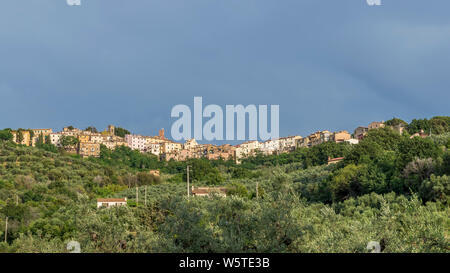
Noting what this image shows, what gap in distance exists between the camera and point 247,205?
12.8m

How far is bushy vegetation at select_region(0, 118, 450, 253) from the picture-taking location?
35.7 feet

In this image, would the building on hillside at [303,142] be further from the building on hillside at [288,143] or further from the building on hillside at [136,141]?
the building on hillside at [136,141]

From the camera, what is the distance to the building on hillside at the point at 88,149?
10069cm

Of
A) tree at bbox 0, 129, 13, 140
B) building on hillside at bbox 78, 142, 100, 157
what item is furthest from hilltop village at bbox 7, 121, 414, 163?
tree at bbox 0, 129, 13, 140

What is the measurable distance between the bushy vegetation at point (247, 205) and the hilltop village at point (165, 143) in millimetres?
5539

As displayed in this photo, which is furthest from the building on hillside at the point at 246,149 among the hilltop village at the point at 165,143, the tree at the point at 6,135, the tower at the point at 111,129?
the tree at the point at 6,135

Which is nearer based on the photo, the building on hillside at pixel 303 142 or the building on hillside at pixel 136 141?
the building on hillside at pixel 303 142

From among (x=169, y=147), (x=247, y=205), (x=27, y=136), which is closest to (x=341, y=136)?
(x=169, y=147)

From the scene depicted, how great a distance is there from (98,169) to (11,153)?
13250 millimetres

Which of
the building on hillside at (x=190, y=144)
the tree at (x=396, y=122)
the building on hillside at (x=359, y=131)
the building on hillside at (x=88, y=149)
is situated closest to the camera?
the tree at (x=396, y=122)

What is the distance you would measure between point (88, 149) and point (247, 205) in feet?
306

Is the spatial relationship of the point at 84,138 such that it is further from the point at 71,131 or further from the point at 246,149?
the point at 246,149
